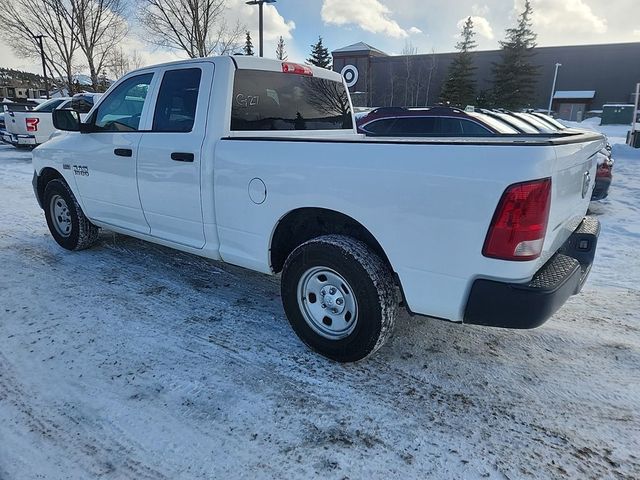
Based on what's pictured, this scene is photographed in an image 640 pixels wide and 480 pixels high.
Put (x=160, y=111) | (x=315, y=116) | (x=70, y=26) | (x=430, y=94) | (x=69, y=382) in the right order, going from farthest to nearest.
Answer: (x=430, y=94)
(x=70, y=26)
(x=315, y=116)
(x=160, y=111)
(x=69, y=382)

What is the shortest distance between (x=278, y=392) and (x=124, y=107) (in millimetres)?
3084

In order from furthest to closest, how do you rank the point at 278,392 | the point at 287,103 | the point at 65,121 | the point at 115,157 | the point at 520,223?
the point at 65,121 < the point at 115,157 < the point at 287,103 < the point at 278,392 < the point at 520,223

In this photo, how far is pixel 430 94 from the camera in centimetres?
4800

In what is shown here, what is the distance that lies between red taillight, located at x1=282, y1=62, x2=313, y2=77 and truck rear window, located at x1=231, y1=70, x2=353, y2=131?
4 centimetres

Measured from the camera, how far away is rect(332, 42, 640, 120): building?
4441 centimetres

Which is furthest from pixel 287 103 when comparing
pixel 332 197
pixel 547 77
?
pixel 547 77

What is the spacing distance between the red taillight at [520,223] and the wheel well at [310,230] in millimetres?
653

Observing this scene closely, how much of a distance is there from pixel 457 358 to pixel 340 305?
3.01 ft

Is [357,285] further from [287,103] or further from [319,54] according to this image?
[319,54]

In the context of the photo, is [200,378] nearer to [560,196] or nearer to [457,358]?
[457,358]

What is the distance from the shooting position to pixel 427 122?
27.5 ft

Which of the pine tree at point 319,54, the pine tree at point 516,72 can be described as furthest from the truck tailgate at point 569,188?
the pine tree at point 319,54

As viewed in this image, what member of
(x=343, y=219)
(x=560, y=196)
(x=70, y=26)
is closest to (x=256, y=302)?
(x=343, y=219)

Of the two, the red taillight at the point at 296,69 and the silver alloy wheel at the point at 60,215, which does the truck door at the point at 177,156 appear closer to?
the red taillight at the point at 296,69
